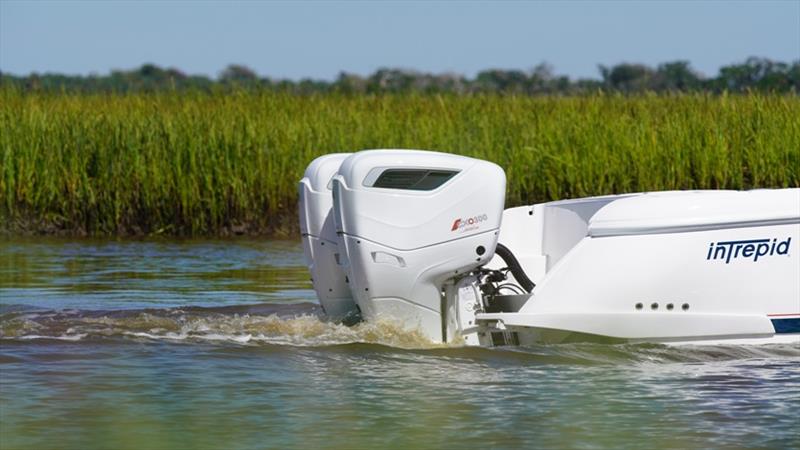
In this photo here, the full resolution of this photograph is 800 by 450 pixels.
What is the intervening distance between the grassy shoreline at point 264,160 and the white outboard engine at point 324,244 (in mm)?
7057

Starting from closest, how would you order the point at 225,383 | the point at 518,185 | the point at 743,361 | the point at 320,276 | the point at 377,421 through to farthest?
the point at 377,421
the point at 225,383
the point at 743,361
the point at 320,276
the point at 518,185

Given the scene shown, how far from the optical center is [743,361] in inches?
309

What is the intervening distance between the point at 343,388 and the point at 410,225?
1105 mm

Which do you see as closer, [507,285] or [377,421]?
[377,421]

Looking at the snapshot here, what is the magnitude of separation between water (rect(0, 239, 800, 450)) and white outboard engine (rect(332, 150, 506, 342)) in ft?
0.83

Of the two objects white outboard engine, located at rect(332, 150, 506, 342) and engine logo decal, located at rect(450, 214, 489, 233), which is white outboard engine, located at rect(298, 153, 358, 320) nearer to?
white outboard engine, located at rect(332, 150, 506, 342)

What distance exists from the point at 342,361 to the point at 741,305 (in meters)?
2.04

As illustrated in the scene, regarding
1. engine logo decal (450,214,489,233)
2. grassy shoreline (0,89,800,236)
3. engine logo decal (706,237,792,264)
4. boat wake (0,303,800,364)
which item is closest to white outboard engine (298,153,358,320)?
boat wake (0,303,800,364)

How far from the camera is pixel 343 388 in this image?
282 inches

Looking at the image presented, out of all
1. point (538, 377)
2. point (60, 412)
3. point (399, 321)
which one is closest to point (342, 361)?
point (399, 321)

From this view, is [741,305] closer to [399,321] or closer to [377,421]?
[399,321]

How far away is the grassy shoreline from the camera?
15.5m

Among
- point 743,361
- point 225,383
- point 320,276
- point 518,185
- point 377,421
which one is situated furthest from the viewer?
point 518,185

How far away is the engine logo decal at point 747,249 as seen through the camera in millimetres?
7918
